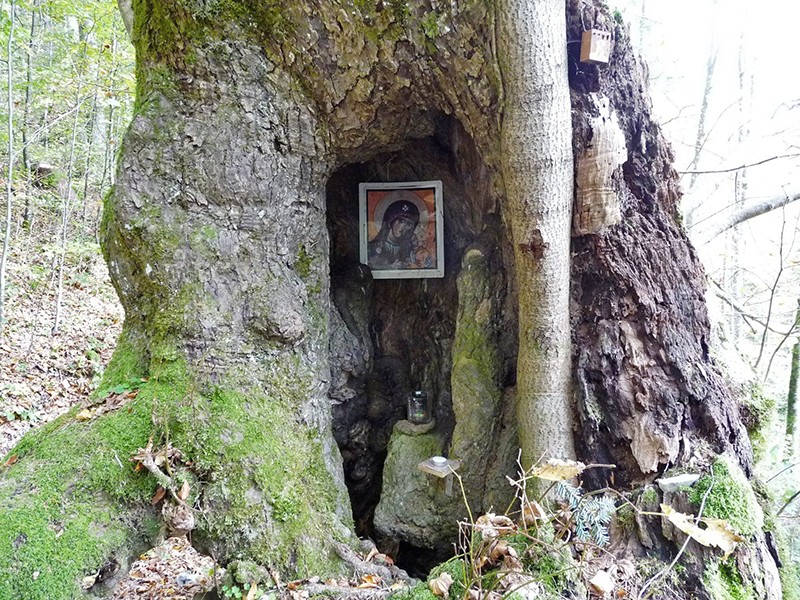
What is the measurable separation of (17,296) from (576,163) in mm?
7910

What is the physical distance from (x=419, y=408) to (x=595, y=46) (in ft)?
7.94

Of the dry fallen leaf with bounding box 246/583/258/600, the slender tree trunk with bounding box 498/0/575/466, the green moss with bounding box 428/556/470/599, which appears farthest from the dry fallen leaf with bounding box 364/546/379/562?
the slender tree trunk with bounding box 498/0/575/466

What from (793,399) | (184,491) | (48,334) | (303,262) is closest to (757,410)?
(303,262)

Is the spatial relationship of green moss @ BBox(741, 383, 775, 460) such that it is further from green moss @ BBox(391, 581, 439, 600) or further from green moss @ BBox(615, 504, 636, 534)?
green moss @ BBox(391, 581, 439, 600)

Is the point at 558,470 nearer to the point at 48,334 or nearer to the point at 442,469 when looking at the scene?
the point at 442,469

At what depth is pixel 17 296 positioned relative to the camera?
661 cm

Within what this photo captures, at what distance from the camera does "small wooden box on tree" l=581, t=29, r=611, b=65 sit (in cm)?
220

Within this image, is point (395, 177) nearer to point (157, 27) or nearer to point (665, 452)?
point (157, 27)

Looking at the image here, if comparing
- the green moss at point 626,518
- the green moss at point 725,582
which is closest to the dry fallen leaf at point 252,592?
the green moss at point 626,518

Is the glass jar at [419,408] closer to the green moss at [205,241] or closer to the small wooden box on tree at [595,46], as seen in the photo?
the green moss at [205,241]

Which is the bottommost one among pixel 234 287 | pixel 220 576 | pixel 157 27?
pixel 220 576

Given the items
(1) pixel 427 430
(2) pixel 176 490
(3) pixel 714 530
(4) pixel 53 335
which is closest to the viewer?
(3) pixel 714 530

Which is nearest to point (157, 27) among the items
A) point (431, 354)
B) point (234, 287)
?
point (234, 287)

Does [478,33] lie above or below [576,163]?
above
